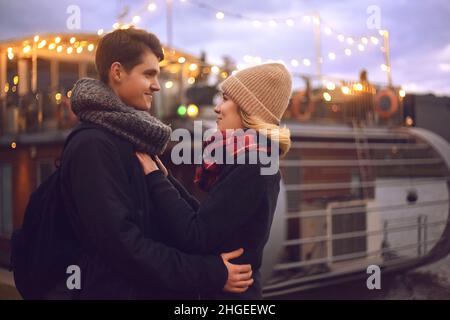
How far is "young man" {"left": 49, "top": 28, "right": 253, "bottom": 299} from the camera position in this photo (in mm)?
1684

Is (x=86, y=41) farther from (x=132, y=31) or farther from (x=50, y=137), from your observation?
(x=132, y=31)

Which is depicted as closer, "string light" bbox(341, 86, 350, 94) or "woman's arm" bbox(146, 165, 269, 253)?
"woman's arm" bbox(146, 165, 269, 253)

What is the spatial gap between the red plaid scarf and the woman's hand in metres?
0.28

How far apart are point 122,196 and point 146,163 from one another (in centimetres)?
19

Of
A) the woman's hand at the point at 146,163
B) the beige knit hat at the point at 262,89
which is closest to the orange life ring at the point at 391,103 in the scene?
the beige knit hat at the point at 262,89

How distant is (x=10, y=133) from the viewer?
10.7 meters

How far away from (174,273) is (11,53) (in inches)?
402

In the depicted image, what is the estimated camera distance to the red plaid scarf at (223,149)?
1.99 meters

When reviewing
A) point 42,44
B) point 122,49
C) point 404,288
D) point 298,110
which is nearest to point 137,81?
point 122,49

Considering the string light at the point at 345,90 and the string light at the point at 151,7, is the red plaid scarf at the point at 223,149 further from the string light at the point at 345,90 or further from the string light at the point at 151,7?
the string light at the point at 345,90

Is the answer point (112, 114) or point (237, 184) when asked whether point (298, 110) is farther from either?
point (112, 114)

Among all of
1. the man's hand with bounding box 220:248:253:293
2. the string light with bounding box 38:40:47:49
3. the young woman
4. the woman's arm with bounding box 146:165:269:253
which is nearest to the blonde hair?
the young woman

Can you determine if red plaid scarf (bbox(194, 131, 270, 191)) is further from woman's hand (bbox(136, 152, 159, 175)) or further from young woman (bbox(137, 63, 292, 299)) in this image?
woman's hand (bbox(136, 152, 159, 175))
